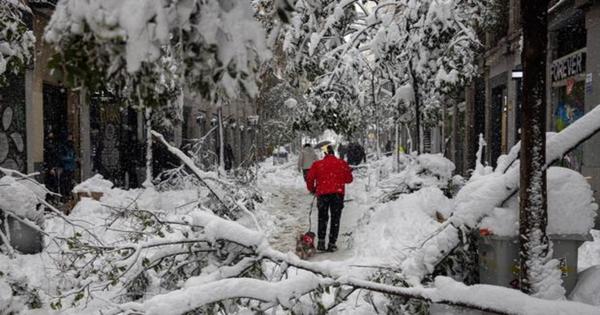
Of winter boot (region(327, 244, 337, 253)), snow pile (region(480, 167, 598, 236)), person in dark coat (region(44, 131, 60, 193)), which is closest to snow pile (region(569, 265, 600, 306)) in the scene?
snow pile (region(480, 167, 598, 236))

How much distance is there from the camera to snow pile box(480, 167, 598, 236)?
352 centimetres

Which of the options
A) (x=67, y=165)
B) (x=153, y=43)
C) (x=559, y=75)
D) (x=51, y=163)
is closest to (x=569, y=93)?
(x=559, y=75)

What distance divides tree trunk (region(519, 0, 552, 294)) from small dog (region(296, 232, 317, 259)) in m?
4.99

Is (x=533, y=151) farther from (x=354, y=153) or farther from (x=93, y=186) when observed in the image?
(x=354, y=153)

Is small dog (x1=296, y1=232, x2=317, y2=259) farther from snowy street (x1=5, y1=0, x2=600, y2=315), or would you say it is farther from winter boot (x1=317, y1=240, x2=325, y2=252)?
winter boot (x1=317, y1=240, x2=325, y2=252)

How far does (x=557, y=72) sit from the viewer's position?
38.6 feet

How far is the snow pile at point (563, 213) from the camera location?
352 cm

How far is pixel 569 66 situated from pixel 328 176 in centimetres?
611

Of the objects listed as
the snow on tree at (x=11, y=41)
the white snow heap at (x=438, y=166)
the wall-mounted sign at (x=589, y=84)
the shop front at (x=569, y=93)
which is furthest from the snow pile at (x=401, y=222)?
the snow on tree at (x=11, y=41)

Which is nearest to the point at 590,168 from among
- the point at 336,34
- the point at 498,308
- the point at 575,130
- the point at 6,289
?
the point at 336,34

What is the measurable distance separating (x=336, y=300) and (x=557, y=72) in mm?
10407

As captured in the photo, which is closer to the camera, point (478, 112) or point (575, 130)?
point (575, 130)

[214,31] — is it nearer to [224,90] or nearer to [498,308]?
[224,90]

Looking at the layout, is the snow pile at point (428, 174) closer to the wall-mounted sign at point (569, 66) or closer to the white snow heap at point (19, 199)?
the wall-mounted sign at point (569, 66)
